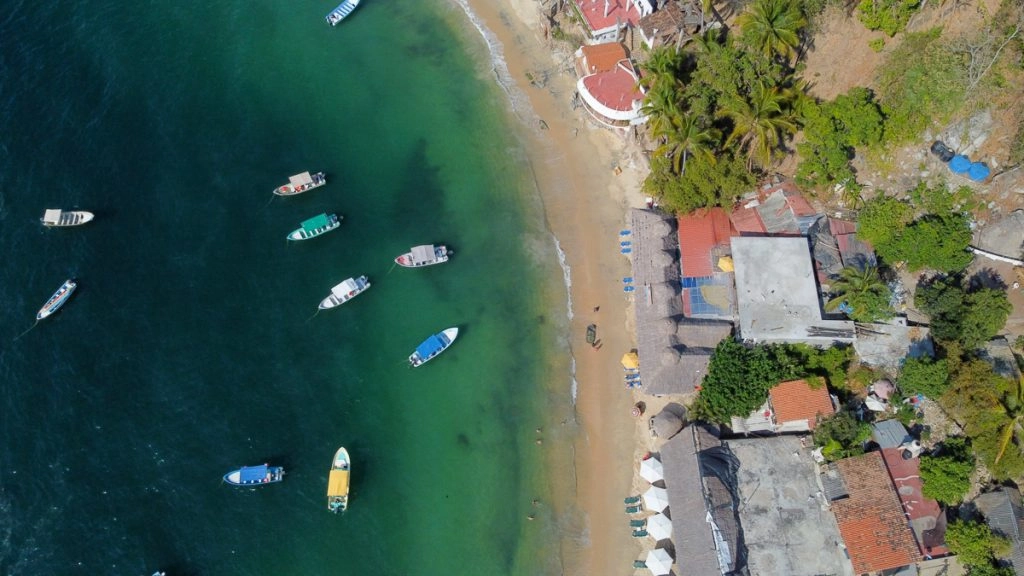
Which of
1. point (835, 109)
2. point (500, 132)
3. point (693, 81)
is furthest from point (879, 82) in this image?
point (500, 132)

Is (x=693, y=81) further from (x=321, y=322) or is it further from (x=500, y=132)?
(x=321, y=322)

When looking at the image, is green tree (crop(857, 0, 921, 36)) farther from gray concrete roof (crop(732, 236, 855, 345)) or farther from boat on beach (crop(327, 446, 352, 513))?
boat on beach (crop(327, 446, 352, 513))

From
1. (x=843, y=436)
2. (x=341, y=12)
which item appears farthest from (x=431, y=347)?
(x=341, y=12)

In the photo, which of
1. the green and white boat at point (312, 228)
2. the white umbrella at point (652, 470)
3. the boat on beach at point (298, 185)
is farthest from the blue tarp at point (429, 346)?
the boat on beach at point (298, 185)

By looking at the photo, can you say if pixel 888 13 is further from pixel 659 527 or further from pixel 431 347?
pixel 431 347

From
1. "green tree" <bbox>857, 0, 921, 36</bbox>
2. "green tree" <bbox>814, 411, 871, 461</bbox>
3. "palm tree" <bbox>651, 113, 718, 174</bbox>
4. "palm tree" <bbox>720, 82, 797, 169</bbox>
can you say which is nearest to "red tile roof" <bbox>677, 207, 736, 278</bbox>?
"palm tree" <bbox>651, 113, 718, 174</bbox>

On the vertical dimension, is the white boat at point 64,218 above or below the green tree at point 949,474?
above

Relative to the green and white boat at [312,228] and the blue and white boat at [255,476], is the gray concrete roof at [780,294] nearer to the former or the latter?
the green and white boat at [312,228]
